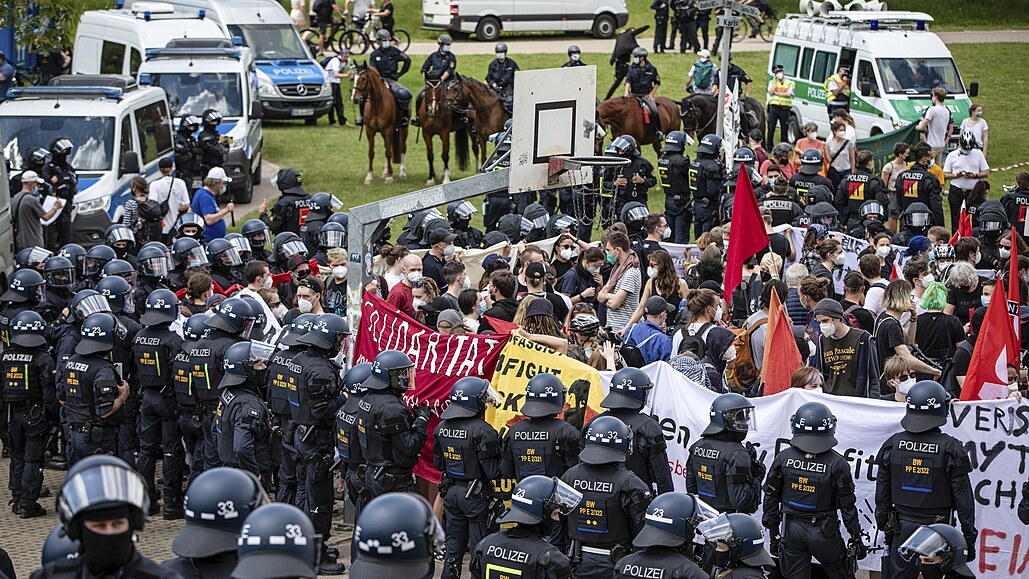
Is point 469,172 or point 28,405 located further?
point 469,172

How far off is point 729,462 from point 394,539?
3689mm

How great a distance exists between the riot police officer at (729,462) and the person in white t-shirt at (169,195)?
11059 millimetres

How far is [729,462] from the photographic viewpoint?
877 cm

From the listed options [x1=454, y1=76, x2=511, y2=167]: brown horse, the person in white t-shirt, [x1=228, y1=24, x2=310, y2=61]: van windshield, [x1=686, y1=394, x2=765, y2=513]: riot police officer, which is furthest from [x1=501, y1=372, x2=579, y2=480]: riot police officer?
[x1=228, y1=24, x2=310, y2=61]: van windshield

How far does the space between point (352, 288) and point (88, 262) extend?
3710mm

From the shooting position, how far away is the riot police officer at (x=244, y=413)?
10.4 metres

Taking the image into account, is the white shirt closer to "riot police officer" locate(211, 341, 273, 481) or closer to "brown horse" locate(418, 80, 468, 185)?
"brown horse" locate(418, 80, 468, 185)

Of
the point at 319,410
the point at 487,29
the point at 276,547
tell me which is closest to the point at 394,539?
the point at 276,547

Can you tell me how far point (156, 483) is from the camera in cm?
1242

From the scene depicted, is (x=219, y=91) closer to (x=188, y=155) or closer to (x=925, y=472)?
(x=188, y=155)

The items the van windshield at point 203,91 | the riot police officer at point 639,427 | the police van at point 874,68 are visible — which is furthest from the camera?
the police van at point 874,68

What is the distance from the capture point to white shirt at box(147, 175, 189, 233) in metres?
18.3

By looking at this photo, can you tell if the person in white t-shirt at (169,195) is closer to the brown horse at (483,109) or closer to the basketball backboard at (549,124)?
the basketball backboard at (549,124)

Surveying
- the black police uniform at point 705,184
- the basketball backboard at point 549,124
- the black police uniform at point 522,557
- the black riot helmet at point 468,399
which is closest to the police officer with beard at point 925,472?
the black police uniform at point 522,557
